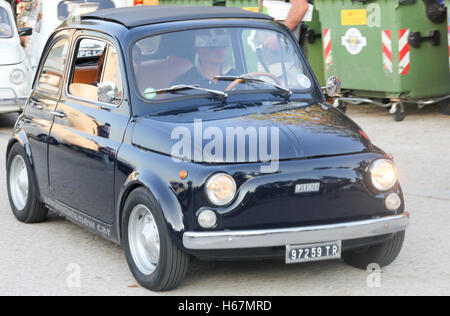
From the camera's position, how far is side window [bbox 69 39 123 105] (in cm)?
647

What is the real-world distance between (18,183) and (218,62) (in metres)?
2.30

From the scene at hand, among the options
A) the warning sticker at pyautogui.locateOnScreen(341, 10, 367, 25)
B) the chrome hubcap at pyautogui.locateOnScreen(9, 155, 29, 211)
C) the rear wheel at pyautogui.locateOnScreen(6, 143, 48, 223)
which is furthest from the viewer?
the warning sticker at pyautogui.locateOnScreen(341, 10, 367, 25)

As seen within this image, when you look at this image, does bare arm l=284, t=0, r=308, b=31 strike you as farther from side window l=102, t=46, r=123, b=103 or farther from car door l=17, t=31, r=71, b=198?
side window l=102, t=46, r=123, b=103

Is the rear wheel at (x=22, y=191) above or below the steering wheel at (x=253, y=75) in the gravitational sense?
below

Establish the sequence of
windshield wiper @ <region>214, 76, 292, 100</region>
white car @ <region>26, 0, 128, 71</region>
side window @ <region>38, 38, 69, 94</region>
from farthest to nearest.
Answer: white car @ <region>26, 0, 128, 71</region>, side window @ <region>38, 38, 69, 94</region>, windshield wiper @ <region>214, 76, 292, 100</region>

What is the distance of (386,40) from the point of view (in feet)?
42.4

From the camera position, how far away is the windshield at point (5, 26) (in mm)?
13965

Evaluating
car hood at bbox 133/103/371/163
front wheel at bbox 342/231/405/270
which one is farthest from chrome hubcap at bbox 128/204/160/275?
front wheel at bbox 342/231/405/270

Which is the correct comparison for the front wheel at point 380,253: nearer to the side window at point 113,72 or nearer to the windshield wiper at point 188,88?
the windshield wiper at point 188,88

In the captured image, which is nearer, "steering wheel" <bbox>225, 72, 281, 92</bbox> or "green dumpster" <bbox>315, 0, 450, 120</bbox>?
"steering wheel" <bbox>225, 72, 281, 92</bbox>

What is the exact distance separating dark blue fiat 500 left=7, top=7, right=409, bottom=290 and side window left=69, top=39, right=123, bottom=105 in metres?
0.01

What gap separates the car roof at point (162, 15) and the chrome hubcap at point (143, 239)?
142 centimetres

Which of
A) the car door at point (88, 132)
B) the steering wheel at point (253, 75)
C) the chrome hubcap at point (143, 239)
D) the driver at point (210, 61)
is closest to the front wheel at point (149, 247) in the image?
the chrome hubcap at point (143, 239)
